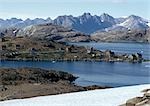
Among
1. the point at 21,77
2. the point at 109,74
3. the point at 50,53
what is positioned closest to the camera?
the point at 21,77

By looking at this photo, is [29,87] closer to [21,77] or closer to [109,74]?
[21,77]

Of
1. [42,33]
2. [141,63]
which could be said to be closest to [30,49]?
[141,63]

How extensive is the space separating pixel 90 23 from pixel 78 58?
79.9 m

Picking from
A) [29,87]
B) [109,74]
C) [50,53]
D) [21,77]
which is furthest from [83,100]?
[50,53]

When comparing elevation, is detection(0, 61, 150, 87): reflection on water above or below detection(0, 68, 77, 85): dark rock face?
below

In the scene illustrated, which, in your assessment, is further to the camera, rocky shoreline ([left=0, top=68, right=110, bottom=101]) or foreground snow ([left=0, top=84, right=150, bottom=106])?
rocky shoreline ([left=0, top=68, right=110, bottom=101])

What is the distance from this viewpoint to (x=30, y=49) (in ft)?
144

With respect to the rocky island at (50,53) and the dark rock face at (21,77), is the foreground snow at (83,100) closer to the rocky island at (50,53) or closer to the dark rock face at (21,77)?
the dark rock face at (21,77)

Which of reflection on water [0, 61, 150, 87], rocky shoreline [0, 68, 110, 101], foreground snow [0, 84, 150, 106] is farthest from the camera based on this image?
reflection on water [0, 61, 150, 87]

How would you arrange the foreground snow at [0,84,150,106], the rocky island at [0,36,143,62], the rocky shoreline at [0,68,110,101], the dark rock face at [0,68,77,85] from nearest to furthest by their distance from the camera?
1. the foreground snow at [0,84,150,106]
2. the rocky shoreline at [0,68,110,101]
3. the dark rock face at [0,68,77,85]
4. the rocky island at [0,36,143,62]

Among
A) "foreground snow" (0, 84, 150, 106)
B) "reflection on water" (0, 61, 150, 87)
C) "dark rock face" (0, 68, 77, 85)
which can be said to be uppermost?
"foreground snow" (0, 84, 150, 106)

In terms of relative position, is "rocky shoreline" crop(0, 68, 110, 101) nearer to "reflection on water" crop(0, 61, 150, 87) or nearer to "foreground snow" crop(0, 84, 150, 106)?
"foreground snow" crop(0, 84, 150, 106)

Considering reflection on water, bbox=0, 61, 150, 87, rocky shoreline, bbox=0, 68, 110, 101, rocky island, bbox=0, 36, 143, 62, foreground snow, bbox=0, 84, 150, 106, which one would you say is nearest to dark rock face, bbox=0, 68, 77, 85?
rocky shoreline, bbox=0, 68, 110, 101

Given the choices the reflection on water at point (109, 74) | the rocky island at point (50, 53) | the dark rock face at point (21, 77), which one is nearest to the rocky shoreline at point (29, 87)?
the dark rock face at point (21, 77)
